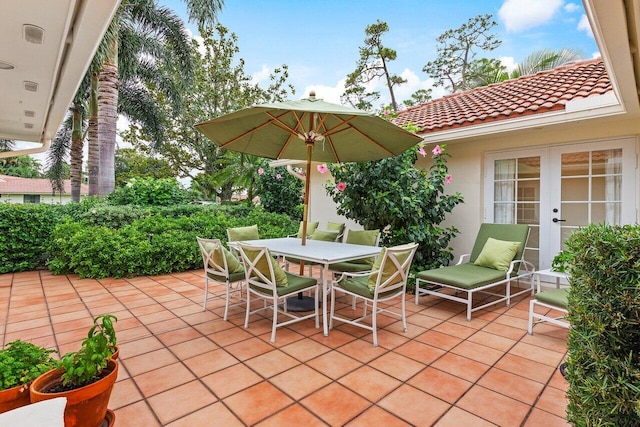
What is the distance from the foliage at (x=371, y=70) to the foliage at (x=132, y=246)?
11072 millimetres

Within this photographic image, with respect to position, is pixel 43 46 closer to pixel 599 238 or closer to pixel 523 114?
pixel 599 238

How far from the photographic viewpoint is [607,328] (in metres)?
1.45

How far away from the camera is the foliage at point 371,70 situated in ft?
51.6

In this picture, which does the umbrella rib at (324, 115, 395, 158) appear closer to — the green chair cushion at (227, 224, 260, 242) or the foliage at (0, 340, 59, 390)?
the green chair cushion at (227, 224, 260, 242)

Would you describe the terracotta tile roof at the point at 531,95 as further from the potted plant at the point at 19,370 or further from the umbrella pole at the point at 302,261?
the potted plant at the point at 19,370

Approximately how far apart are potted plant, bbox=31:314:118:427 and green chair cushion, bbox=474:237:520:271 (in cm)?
474

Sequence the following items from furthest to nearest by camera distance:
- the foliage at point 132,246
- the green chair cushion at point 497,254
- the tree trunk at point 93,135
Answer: the tree trunk at point 93,135 → the foliage at point 132,246 → the green chair cushion at point 497,254

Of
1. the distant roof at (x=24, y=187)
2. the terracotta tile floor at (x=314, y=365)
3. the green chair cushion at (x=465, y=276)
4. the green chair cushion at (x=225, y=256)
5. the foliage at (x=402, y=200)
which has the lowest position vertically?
the terracotta tile floor at (x=314, y=365)

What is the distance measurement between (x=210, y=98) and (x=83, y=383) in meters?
16.3

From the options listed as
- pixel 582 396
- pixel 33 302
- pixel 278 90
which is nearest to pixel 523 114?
pixel 582 396

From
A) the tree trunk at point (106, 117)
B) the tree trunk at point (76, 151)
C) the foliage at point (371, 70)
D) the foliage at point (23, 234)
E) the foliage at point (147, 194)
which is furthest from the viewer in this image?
the foliage at point (371, 70)

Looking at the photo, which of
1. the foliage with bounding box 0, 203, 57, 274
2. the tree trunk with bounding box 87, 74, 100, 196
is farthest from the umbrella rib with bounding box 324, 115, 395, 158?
the tree trunk with bounding box 87, 74, 100, 196

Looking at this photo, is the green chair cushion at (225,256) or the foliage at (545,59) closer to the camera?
the green chair cushion at (225,256)

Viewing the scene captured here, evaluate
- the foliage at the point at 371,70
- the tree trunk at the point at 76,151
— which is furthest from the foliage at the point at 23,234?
the foliage at the point at 371,70
